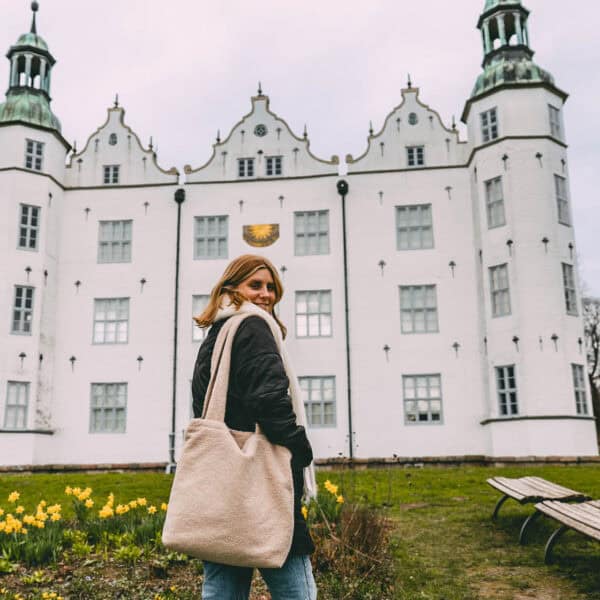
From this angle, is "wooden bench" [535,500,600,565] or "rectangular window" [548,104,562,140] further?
"rectangular window" [548,104,562,140]

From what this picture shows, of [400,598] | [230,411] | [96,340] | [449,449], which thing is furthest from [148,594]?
[96,340]

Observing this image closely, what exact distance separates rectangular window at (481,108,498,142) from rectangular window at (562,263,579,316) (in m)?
5.02

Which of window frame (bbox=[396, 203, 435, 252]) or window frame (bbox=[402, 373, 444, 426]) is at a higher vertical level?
window frame (bbox=[396, 203, 435, 252])

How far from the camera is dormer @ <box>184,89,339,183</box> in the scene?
23.4 m

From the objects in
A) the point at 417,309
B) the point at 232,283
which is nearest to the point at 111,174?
the point at 417,309

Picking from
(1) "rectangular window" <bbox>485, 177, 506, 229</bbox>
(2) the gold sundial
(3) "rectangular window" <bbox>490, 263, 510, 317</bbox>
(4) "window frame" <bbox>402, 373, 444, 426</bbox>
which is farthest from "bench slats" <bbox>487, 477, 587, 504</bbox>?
(2) the gold sundial

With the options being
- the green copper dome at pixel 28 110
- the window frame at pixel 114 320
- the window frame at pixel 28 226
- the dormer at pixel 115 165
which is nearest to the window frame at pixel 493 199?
the dormer at pixel 115 165

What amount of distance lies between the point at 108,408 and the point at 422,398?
→ 35.3 ft

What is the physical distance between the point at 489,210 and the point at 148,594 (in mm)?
18228

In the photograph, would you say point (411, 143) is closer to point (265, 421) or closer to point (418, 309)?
point (418, 309)

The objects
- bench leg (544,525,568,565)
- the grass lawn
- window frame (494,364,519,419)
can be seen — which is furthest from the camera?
window frame (494,364,519,419)

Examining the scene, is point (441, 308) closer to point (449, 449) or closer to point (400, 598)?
point (449, 449)

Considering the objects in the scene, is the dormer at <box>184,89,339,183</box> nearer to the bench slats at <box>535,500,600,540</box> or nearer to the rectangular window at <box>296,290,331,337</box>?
the rectangular window at <box>296,290,331,337</box>

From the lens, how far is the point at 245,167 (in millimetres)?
23672
